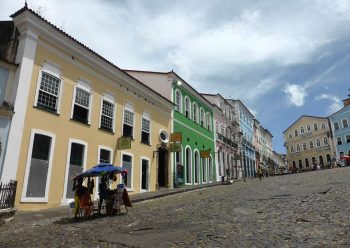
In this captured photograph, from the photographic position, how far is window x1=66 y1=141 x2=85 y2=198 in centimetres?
1501

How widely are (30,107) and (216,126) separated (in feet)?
79.3

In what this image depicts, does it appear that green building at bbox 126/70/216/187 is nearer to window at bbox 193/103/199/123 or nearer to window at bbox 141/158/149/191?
window at bbox 193/103/199/123

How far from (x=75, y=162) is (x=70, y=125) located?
179 centimetres

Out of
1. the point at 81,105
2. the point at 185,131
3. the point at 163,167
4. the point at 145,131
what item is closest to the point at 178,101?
the point at 185,131

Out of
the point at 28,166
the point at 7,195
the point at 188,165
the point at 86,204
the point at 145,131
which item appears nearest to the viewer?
the point at 7,195

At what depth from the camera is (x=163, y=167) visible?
23906 millimetres

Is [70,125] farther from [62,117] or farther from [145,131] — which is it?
[145,131]

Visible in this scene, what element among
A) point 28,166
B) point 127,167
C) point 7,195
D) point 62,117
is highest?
point 62,117

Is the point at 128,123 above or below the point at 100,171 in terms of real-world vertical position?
above

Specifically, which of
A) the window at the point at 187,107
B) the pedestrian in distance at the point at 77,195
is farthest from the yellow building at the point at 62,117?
the window at the point at 187,107

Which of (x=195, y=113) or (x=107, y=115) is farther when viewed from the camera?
(x=195, y=113)

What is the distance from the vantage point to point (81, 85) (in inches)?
657

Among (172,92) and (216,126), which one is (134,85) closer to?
(172,92)

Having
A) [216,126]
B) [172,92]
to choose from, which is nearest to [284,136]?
[216,126]
